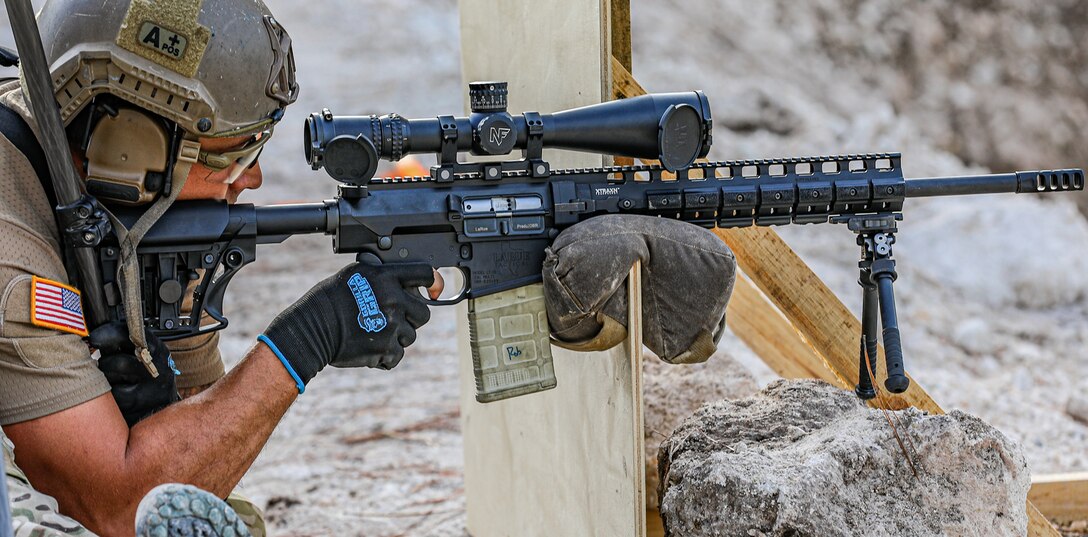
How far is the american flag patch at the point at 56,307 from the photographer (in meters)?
Result: 2.62

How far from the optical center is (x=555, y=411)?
3.79 metres

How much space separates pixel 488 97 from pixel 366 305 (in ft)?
2.18

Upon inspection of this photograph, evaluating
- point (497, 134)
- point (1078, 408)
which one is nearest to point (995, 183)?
point (497, 134)

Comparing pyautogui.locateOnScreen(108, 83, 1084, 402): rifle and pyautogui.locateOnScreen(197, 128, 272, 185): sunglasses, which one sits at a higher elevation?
pyautogui.locateOnScreen(197, 128, 272, 185): sunglasses

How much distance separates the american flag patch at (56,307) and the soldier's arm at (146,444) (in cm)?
20

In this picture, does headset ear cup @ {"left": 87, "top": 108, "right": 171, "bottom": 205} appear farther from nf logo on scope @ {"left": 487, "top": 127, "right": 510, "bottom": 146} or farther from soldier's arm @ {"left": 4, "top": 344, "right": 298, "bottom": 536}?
nf logo on scope @ {"left": 487, "top": 127, "right": 510, "bottom": 146}

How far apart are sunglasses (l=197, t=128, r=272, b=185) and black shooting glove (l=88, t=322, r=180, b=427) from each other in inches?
19.3

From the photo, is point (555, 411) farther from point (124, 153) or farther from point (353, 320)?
point (124, 153)

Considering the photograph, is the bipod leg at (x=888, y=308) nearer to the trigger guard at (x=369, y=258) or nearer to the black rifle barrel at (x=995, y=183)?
the black rifle barrel at (x=995, y=183)

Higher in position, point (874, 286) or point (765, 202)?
point (765, 202)

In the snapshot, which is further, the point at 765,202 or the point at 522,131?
the point at 765,202

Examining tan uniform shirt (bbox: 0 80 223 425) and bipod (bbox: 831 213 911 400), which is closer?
tan uniform shirt (bbox: 0 80 223 425)

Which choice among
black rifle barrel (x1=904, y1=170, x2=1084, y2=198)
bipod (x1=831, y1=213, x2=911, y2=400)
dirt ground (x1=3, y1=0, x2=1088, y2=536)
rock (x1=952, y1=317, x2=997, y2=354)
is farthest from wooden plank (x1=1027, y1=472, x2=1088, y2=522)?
rock (x1=952, y1=317, x2=997, y2=354)

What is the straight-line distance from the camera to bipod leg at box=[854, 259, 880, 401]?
3.39m
